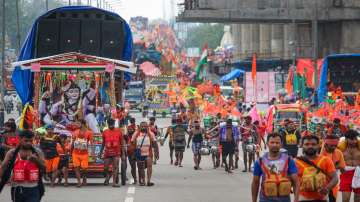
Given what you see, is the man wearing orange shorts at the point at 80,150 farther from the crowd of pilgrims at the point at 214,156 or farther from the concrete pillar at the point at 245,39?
the concrete pillar at the point at 245,39

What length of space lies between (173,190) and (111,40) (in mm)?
5149

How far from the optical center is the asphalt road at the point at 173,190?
22078mm

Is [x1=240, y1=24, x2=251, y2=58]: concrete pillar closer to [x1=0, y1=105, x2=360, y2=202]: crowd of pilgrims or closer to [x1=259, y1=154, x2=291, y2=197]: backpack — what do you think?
[x1=0, y1=105, x2=360, y2=202]: crowd of pilgrims

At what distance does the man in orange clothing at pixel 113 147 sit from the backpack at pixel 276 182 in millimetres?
12092

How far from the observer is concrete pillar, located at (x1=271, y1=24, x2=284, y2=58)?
93.6m

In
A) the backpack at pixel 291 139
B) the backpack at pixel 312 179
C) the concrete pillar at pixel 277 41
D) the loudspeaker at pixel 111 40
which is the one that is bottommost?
the backpack at pixel 291 139

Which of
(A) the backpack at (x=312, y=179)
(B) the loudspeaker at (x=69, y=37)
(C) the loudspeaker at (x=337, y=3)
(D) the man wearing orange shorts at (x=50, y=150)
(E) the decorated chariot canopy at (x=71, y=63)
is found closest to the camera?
Answer: (A) the backpack at (x=312, y=179)

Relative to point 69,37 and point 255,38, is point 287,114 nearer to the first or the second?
point 69,37

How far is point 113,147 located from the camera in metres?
24.9

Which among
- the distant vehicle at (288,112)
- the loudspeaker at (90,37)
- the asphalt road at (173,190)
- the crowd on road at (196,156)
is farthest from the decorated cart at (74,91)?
the distant vehicle at (288,112)

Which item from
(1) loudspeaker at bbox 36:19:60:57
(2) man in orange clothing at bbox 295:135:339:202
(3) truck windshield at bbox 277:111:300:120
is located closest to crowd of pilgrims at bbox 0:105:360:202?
(2) man in orange clothing at bbox 295:135:339:202

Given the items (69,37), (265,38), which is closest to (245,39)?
(265,38)

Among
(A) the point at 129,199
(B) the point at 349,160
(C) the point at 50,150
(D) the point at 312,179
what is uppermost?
(D) the point at 312,179

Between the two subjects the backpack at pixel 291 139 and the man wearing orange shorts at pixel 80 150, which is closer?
the man wearing orange shorts at pixel 80 150
